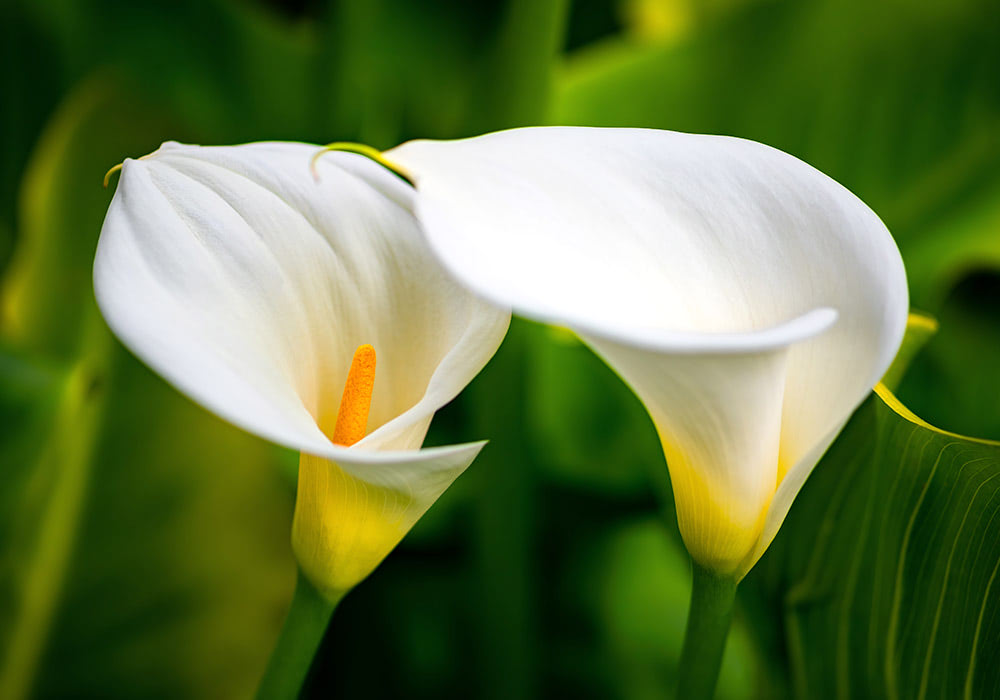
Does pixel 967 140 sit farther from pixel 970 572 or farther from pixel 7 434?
pixel 7 434

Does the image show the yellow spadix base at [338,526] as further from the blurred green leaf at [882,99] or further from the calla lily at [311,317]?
the blurred green leaf at [882,99]

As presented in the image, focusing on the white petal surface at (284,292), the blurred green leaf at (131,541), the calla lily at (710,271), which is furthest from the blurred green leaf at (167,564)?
the calla lily at (710,271)

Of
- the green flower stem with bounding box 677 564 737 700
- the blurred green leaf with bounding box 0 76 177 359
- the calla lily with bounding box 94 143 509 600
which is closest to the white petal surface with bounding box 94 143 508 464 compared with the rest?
the calla lily with bounding box 94 143 509 600

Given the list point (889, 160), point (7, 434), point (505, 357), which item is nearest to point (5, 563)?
point (7, 434)

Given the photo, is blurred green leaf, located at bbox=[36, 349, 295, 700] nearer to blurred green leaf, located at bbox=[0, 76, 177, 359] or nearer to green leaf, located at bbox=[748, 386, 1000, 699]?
blurred green leaf, located at bbox=[0, 76, 177, 359]

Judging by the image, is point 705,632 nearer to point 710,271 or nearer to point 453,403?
point 710,271

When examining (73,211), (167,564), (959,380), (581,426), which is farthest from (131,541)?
(959,380)

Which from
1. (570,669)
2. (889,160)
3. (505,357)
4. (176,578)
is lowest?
(570,669)
